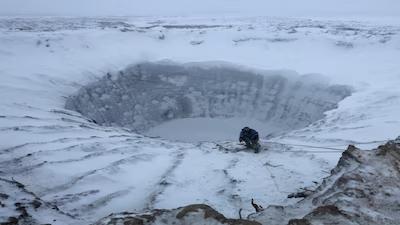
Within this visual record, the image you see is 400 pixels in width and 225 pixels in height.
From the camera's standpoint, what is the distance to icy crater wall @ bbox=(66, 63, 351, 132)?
39.5 feet

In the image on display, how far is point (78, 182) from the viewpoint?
550 cm

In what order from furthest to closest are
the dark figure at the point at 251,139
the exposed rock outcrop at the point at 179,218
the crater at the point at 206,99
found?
the crater at the point at 206,99 → the dark figure at the point at 251,139 → the exposed rock outcrop at the point at 179,218

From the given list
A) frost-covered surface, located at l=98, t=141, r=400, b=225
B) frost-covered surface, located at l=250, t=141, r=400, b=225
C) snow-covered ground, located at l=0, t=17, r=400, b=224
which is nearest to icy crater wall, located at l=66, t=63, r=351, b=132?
snow-covered ground, located at l=0, t=17, r=400, b=224

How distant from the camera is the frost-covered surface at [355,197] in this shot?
142 inches

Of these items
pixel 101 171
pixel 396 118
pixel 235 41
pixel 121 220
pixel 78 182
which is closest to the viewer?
pixel 121 220

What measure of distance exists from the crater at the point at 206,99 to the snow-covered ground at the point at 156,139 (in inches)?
15.6

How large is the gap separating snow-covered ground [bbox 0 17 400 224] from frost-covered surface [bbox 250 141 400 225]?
899 mm

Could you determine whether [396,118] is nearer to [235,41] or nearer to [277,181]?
[277,181]

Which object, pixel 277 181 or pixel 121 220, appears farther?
pixel 277 181

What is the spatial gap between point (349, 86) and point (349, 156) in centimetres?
680

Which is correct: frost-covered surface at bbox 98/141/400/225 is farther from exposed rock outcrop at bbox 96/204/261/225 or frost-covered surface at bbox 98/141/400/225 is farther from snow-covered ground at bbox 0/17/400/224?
snow-covered ground at bbox 0/17/400/224

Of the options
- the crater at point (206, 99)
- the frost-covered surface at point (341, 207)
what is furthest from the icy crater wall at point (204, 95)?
the frost-covered surface at point (341, 207)

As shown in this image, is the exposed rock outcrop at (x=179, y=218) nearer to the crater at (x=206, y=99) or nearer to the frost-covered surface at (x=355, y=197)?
the frost-covered surface at (x=355, y=197)

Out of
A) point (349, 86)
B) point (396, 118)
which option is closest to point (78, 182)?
point (396, 118)
